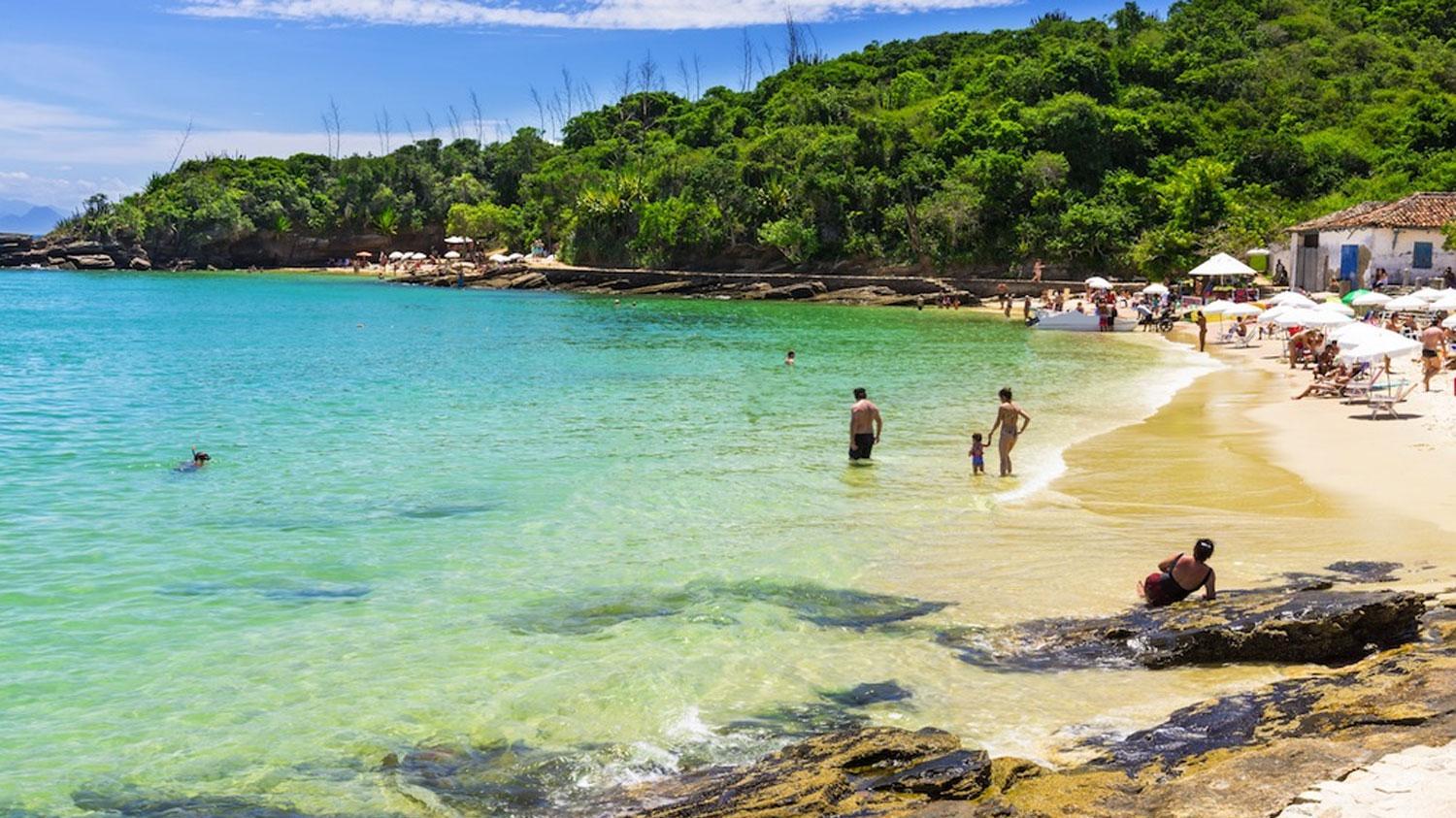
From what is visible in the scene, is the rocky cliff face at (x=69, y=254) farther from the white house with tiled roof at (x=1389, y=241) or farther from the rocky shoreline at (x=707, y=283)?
the white house with tiled roof at (x=1389, y=241)

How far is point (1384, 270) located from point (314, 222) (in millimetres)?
91493

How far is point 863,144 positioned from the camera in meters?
74.2

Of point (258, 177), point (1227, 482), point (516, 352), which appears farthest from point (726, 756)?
point (258, 177)

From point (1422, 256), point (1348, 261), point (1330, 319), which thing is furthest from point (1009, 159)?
point (1330, 319)

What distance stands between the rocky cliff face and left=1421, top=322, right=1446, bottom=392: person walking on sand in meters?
109

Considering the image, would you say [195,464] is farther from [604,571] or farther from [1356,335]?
[1356,335]

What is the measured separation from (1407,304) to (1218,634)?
26038mm

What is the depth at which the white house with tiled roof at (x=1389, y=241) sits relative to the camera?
40562 millimetres

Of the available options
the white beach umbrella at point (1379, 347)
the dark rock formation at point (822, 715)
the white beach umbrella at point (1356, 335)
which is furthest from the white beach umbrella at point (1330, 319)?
the dark rock formation at point (822, 715)

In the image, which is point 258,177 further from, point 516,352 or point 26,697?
point 26,697

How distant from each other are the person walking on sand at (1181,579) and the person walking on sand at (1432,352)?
16.2 m

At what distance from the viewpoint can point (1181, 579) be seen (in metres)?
10.4

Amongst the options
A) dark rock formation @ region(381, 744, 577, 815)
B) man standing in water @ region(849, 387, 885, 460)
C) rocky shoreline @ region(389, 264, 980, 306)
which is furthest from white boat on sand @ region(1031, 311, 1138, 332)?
dark rock formation @ region(381, 744, 577, 815)

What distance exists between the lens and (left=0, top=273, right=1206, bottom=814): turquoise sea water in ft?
27.7
